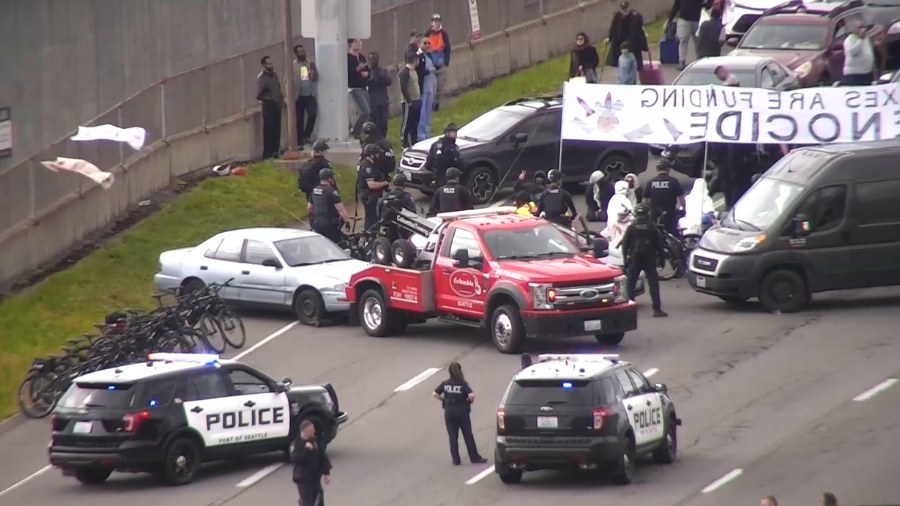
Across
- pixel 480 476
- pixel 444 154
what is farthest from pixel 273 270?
pixel 480 476

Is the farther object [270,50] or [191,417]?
[270,50]

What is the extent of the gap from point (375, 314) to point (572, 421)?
8.20 metres

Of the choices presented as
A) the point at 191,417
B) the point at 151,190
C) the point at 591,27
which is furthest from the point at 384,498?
the point at 591,27

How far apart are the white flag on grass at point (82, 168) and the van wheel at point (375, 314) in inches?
271

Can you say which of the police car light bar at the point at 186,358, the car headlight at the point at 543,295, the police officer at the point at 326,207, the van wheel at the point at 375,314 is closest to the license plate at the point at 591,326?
the car headlight at the point at 543,295

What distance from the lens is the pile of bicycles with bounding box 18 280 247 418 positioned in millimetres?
26062

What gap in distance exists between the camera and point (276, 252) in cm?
2973

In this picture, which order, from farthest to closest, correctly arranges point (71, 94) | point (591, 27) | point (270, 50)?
point (591, 27)
point (270, 50)
point (71, 94)

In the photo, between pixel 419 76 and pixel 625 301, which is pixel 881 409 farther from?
pixel 419 76

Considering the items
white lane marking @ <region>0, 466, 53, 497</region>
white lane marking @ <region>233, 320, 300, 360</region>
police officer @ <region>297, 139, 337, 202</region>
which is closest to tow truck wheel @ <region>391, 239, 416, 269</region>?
white lane marking @ <region>233, 320, 300, 360</region>

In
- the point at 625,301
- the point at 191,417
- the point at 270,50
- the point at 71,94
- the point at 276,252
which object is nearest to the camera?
the point at 191,417

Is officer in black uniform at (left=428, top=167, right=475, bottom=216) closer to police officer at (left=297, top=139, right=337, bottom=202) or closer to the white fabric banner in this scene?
police officer at (left=297, top=139, right=337, bottom=202)

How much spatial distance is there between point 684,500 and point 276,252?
35.8ft

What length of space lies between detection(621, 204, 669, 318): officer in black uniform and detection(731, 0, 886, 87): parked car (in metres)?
10.3
